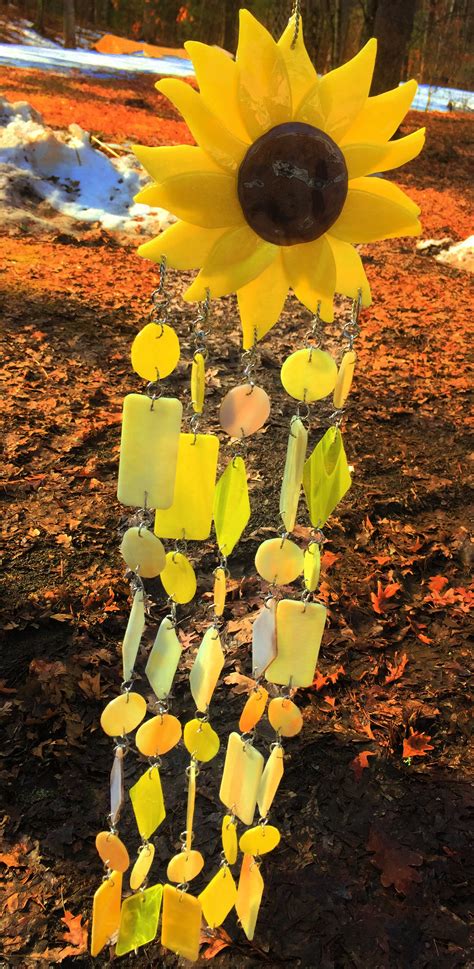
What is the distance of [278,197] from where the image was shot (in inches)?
37.7

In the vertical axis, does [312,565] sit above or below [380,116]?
below

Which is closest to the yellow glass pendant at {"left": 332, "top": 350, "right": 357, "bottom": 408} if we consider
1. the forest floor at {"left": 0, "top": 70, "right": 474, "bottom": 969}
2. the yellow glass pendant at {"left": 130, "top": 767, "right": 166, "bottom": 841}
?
the yellow glass pendant at {"left": 130, "top": 767, "right": 166, "bottom": 841}

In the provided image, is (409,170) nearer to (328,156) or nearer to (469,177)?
(469,177)

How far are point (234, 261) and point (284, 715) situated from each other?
884 millimetres

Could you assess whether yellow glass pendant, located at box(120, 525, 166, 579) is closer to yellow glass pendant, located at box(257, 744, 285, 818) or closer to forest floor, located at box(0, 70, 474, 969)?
yellow glass pendant, located at box(257, 744, 285, 818)

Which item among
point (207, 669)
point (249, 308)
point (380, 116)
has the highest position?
point (380, 116)

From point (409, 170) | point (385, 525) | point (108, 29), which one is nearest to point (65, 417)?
point (385, 525)

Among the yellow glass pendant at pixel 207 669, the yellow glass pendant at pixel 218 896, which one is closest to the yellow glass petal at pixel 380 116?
the yellow glass pendant at pixel 207 669

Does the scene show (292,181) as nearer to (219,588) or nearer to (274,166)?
(274,166)

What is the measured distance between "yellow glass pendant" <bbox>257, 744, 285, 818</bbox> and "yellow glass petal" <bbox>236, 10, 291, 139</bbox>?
3.71 feet

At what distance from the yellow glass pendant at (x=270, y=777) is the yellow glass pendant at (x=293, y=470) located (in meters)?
0.52

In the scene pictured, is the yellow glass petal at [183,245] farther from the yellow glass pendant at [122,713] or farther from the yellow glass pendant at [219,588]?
the yellow glass pendant at [122,713]

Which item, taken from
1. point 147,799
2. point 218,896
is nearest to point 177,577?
point 147,799

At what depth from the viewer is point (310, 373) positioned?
3.59 feet
